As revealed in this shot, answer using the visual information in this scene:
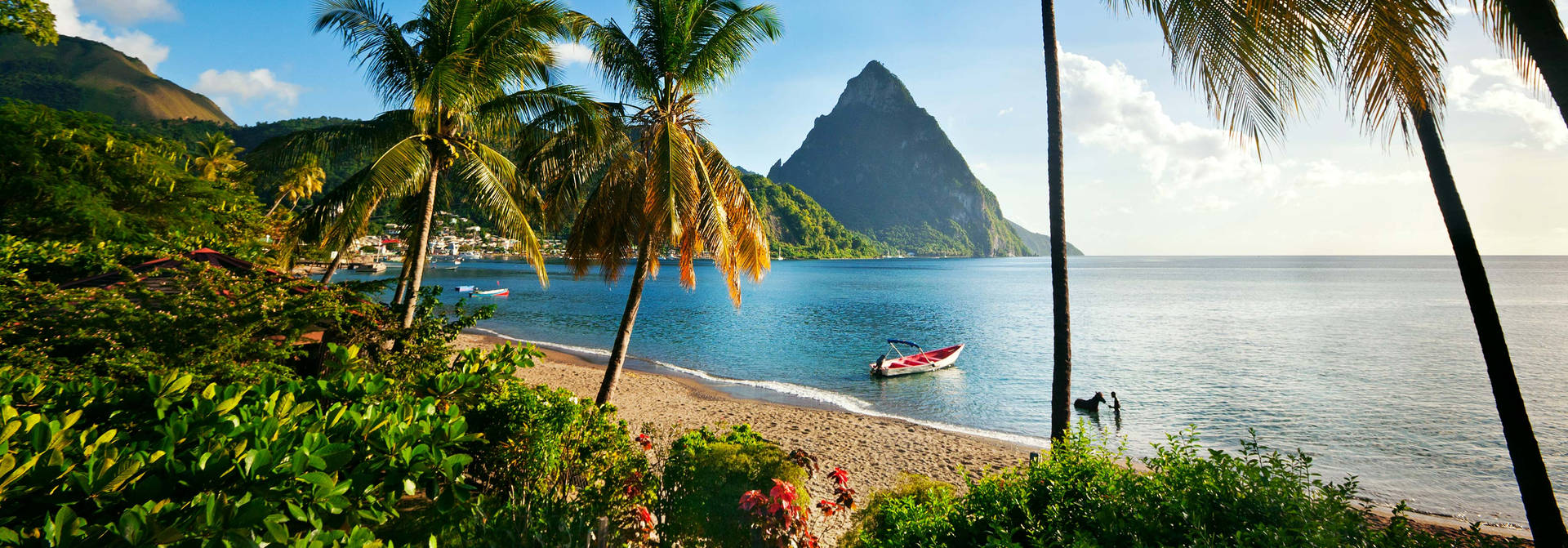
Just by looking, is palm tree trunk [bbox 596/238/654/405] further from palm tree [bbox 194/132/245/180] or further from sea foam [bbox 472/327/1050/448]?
palm tree [bbox 194/132/245/180]

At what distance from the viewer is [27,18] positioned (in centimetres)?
898

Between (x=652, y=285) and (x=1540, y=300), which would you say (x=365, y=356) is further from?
(x=1540, y=300)

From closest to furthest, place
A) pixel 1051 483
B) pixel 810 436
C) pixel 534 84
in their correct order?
pixel 1051 483, pixel 534 84, pixel 810 436

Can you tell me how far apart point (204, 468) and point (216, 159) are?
36146 millimetres

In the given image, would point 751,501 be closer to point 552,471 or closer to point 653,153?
point 552,471

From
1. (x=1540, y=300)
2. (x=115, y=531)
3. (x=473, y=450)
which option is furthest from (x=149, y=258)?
(x=1540, y=300)

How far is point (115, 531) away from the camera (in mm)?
1586

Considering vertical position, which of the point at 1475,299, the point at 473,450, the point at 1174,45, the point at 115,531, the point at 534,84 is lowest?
the point at 473,450

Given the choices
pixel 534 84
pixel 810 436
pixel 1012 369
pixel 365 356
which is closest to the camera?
pixel 365 356

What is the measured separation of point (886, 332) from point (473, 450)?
28547 millimetres

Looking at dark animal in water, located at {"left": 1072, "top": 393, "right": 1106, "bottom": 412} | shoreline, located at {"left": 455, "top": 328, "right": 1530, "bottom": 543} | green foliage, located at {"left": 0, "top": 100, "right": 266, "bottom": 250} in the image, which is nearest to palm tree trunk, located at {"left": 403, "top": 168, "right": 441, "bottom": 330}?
shoreline, located at {"left": 455, "top": 328, "right": 1530, "bottom": 543}

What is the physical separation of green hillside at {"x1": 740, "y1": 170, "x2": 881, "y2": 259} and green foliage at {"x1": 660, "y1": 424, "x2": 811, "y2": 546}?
348 ft

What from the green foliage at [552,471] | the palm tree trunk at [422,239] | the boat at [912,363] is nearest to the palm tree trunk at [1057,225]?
the green foliage at [552,471]

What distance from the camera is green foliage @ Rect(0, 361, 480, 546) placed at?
1.71 metres
